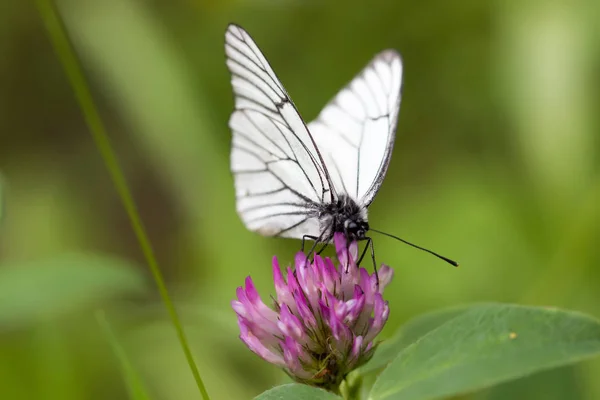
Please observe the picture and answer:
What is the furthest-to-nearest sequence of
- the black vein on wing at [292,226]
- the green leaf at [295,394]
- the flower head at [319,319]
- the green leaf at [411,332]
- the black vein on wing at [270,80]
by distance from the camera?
1. the black vein on wing at [292,226]
2. the black vein on wing at [270,80]
3. the green leaf at [411,332]
4. the flower head at [319,319]
5. the green leaf at [295,394]

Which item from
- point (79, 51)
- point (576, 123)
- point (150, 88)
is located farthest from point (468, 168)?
point (79, 51)

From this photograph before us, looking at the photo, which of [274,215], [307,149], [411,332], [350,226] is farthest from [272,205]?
[411,332]

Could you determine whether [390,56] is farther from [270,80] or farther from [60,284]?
[60,284]

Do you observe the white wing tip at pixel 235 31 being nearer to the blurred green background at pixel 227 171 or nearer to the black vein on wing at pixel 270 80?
the black vein on wing at pixel 270 80

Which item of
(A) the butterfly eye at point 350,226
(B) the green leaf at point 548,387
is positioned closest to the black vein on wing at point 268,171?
(A) the butterfly eye at point 350,226

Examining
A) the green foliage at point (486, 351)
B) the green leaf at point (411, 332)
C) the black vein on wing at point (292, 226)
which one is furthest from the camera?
the black vein on wing at point (292, 226)

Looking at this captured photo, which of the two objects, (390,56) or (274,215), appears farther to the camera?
(274,215)
